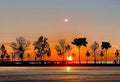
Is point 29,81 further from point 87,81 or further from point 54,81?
point 87,81

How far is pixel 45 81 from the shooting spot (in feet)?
282

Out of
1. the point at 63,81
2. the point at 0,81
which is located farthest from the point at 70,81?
the point at 0,81

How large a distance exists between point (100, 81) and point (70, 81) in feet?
17.8

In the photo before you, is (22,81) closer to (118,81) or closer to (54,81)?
(54,81)

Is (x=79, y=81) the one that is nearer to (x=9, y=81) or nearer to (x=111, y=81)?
(x=111, y=81)

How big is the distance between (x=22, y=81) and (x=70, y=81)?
8706 millimetres

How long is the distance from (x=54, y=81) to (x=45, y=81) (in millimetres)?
1637

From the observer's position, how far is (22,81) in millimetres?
86062

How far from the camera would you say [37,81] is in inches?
3378

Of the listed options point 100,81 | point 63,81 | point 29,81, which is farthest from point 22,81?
point 100,81

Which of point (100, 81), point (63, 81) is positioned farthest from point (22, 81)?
point (100, 81)

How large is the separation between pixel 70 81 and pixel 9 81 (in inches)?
439

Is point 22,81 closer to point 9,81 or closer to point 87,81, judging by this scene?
point 9,81

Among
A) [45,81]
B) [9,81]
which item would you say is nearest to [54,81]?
[45,81]
